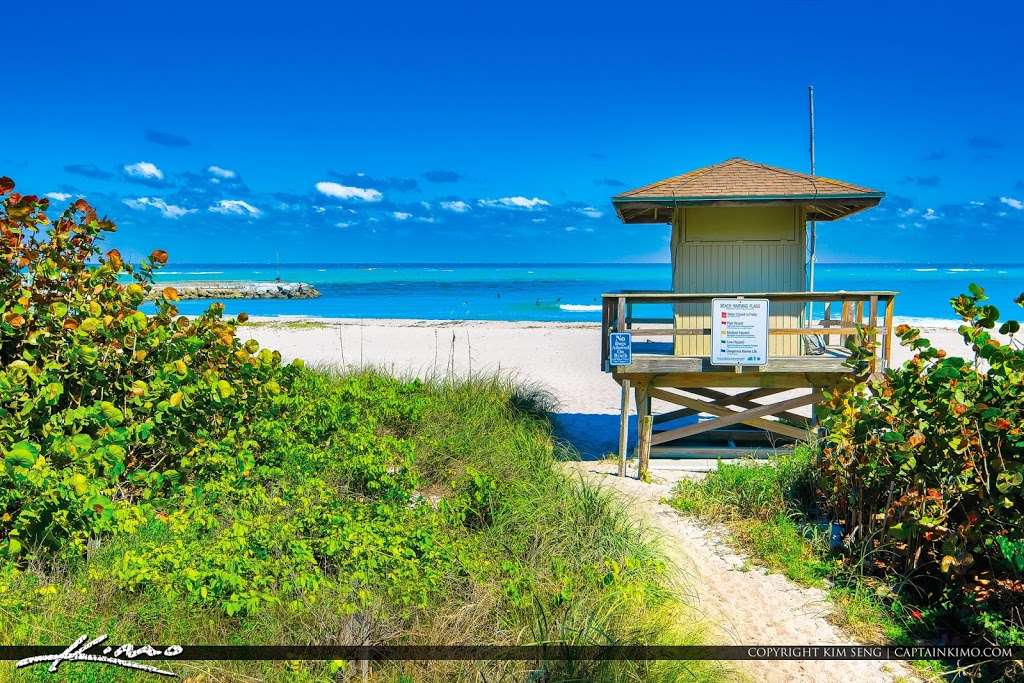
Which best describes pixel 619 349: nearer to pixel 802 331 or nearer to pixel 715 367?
pixel 715 367

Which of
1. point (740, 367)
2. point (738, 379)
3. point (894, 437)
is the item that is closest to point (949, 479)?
point (894, 437)

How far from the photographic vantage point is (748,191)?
956 cm

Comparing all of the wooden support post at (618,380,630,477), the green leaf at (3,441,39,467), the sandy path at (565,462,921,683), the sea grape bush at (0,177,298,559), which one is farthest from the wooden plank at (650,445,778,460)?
the green leaf at (3,441,39,467)

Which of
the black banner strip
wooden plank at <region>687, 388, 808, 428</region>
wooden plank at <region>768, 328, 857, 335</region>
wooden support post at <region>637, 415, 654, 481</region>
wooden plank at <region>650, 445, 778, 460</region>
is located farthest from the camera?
wooden plank at <region>687, 388, 808, 428</region>

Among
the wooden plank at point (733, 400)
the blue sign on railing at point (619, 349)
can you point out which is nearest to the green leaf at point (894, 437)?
the blue sign on railing at point (619, 349)

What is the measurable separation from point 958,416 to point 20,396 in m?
6.49

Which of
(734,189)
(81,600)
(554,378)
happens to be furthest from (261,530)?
(554,378)

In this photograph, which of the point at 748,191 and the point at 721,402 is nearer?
the point at 748,191

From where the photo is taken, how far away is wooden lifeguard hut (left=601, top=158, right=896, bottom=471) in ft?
31.0

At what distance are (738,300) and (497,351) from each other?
51.4 feet

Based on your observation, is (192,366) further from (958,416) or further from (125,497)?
(958,416)

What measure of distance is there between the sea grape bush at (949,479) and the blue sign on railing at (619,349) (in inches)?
128

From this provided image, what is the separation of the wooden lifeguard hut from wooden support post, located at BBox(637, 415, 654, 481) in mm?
17

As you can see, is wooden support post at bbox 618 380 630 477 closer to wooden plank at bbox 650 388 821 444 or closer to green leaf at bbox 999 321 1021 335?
wooden plank at bbox 650 388 821 444
